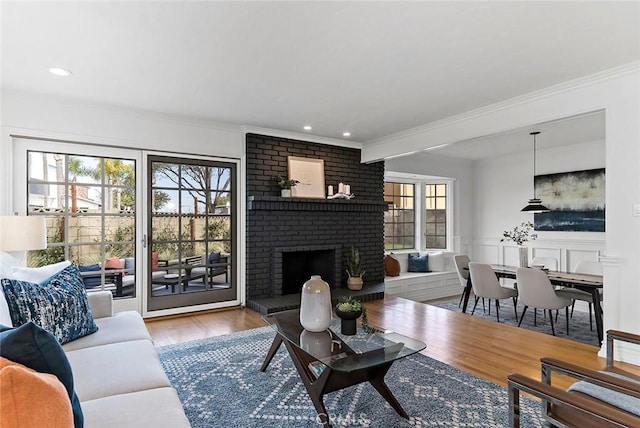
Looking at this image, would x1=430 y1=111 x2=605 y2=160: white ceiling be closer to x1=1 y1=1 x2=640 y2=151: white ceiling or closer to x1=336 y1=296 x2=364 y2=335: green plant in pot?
x1=1 y1=1 x2=640 y2=151: white ceiling

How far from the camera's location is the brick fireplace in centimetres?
469

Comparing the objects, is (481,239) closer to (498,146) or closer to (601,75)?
(498,146)

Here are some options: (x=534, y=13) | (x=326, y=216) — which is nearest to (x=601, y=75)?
(x=534, y=13)

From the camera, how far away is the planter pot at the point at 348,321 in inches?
90.3

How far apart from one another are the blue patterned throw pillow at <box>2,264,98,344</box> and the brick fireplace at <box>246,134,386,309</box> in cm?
243

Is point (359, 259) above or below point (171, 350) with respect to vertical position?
above

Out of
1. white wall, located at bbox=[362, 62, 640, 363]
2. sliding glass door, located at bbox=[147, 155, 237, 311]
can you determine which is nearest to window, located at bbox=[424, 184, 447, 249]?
white wall, located at bbox=[362, 62, 640, 363]

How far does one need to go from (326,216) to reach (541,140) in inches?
139

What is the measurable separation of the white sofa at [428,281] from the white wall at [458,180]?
0.48m

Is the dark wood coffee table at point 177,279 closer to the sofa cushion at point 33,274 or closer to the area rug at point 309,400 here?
the area rug at point 309,400

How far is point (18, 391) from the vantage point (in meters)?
0.87

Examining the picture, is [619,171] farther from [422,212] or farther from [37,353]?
[422,212]

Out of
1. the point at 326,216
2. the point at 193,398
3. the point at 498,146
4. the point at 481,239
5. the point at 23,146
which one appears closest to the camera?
the point at 193,398

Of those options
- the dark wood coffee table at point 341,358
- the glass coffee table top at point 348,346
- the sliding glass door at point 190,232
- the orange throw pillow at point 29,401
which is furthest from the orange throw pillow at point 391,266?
the orange throw pillow at point 29,401
